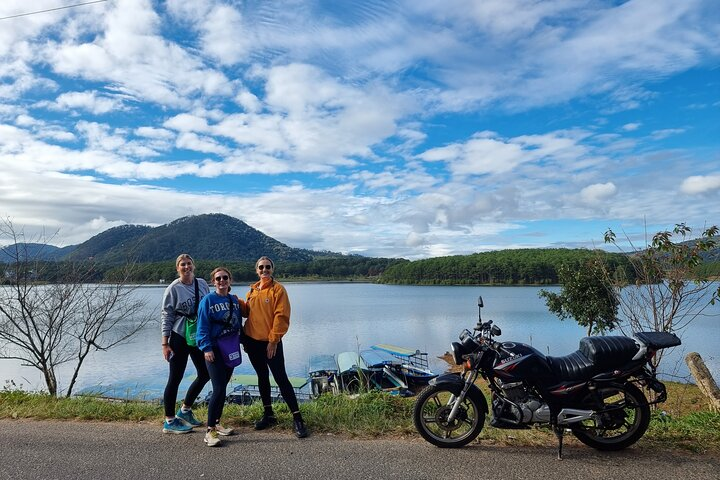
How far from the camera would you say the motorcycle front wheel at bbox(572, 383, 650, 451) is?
3.73m

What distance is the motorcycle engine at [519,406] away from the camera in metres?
3.73

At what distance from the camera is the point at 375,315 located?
149ft

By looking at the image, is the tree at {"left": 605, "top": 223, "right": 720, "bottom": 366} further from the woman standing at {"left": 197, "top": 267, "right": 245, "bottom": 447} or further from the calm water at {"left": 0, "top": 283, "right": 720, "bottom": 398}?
the woman standing at {"left": 197, "top": 267, "right": 245, "bottom": 447}

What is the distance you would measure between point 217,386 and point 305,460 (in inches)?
43.6

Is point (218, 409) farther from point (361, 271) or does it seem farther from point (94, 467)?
point (361, 271)

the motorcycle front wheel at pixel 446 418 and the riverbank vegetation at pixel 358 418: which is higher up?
the motorcycle front wheel at pixel 446 418

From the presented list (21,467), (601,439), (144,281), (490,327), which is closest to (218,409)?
(21,467)

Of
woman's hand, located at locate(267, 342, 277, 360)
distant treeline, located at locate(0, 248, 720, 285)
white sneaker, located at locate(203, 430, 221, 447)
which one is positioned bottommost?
white sneaker, located at locate(203, 430, 221, 447)

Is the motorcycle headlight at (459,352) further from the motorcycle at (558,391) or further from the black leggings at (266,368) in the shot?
the black leggings at (266,368)

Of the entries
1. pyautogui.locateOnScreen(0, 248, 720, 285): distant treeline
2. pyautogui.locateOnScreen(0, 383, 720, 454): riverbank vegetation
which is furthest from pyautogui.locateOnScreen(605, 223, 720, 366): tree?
pyautogui.locateOnScreen(0, 248, 720, 285): distant treeline

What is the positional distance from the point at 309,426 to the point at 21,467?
2.25 m

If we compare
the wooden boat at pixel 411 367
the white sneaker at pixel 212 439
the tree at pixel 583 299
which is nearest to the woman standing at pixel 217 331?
A: the white sneaker at pixel 212 439

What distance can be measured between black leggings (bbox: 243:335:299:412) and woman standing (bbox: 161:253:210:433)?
0.50 meters

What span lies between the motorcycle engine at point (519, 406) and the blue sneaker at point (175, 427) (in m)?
2.77
